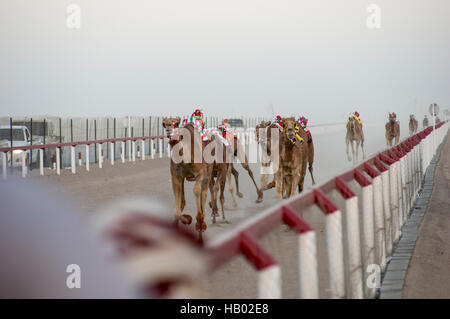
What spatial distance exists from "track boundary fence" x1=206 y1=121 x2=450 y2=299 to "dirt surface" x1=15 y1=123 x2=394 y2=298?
58 millimetres

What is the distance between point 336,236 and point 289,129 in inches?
273

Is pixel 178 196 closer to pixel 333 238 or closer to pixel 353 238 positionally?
pixel 353 238

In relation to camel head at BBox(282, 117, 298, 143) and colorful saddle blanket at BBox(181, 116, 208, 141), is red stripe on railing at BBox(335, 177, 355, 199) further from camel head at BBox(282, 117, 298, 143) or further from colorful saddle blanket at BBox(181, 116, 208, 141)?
camel head at BBox(282, 117, 298, 143)

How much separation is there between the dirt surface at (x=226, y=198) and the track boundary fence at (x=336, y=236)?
0.19 feet

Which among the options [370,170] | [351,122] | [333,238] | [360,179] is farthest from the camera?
[351,122]

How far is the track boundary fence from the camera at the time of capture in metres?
2.27

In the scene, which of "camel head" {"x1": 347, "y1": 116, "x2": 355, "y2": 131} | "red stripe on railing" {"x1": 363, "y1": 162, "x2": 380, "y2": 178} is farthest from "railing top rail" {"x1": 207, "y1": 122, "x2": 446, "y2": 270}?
"camel head" {"x1": 347, "y1": 116, "x2": 355, "y2": 131}

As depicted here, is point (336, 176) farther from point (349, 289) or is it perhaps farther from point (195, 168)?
point (195, 168)

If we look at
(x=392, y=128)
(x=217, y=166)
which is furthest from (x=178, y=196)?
(x=392, y=128)

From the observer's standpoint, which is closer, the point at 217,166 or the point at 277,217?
the point at 277,217

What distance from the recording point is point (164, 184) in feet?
57.5

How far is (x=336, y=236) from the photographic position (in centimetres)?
355

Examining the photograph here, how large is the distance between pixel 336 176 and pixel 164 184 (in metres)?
13.6
